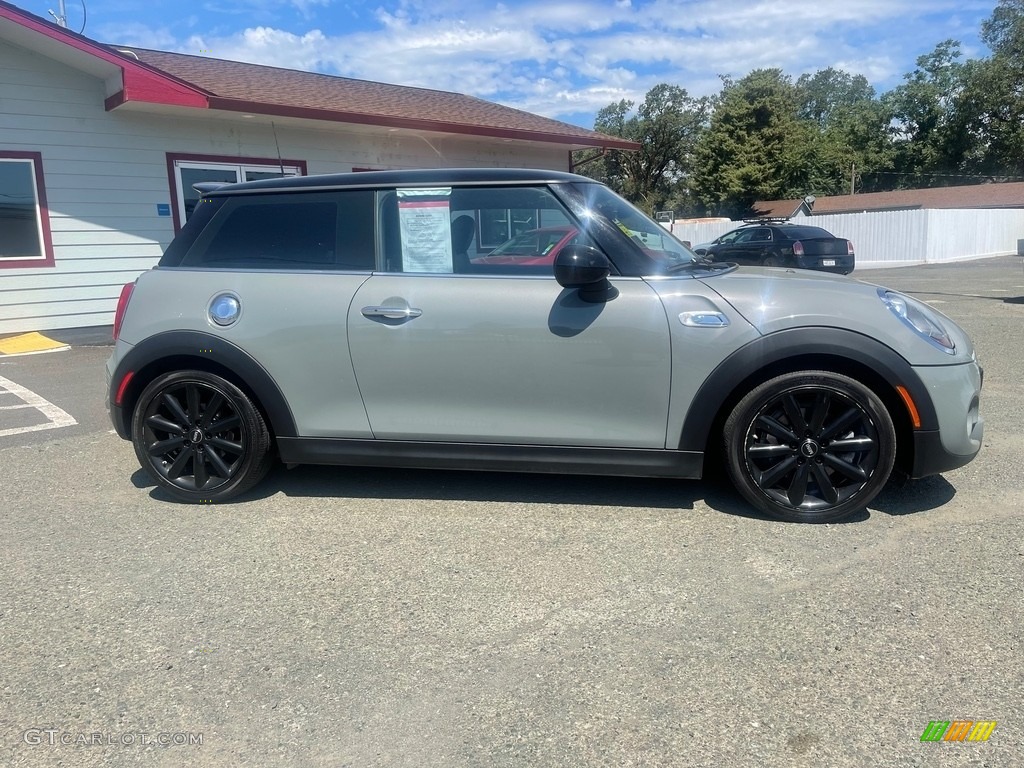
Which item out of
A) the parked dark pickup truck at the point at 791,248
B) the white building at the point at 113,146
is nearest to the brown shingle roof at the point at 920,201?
the parked dark pickup truck at the point at 791,248

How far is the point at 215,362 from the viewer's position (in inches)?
157

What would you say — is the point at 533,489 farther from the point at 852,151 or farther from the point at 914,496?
the point at 852,151

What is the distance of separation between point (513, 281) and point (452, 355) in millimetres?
460

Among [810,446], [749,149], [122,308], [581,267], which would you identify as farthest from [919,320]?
[749,149]

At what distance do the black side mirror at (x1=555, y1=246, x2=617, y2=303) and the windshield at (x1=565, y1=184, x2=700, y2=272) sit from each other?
316 mm

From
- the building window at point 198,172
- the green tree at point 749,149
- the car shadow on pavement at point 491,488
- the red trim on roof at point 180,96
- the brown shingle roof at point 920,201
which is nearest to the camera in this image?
the car shadow on pavement at point 491,488

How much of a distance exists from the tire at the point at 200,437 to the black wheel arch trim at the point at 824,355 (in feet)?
7.72

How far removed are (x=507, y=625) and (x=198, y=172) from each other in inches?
408

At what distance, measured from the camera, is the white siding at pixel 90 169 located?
10.0 meters

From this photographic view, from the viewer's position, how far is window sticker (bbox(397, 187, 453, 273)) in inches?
150

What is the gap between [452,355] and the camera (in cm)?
368

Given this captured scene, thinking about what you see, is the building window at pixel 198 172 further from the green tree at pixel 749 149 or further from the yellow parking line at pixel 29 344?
the green tree at pixel 749 149

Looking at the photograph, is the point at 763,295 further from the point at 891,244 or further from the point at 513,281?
the point at 891,244

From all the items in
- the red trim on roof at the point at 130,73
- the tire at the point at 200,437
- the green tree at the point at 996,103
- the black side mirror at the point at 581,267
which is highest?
the green tree at the point at 996,103
